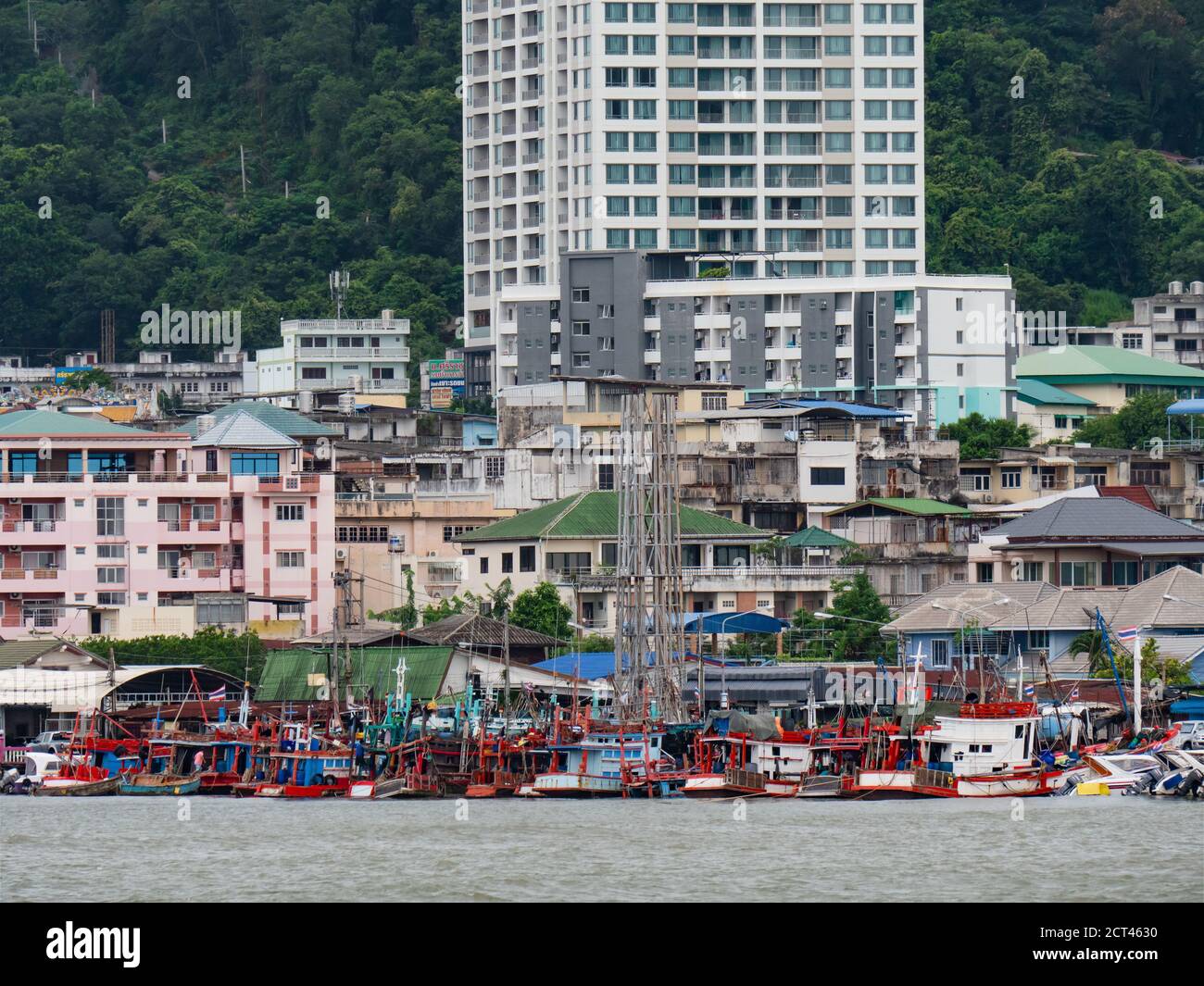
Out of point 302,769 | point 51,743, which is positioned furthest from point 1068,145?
point 302,769

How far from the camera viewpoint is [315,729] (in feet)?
269

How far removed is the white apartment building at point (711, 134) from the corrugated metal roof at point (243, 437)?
137ft

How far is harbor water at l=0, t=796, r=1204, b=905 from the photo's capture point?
54156mm

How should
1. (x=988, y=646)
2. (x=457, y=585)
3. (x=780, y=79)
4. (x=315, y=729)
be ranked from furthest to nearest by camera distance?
(x=780, y=79)
(x=457, y=585)
(x=988, y=646)
(x=315, y=729)

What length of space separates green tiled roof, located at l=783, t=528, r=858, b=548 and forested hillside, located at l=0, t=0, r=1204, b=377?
49268 mm

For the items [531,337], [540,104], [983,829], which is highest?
[540,104]

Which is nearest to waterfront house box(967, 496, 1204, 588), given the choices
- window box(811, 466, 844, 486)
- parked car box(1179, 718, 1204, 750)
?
window box(811, 466, 844, 486)

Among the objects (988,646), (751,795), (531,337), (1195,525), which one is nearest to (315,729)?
(751,795)

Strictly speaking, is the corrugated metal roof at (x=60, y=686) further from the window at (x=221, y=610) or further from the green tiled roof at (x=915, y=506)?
the green tiled roof at (x=915, y=506)

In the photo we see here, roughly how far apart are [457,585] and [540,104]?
5114cm

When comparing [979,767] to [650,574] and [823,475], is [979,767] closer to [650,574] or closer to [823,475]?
[650,574]

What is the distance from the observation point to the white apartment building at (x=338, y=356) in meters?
143
